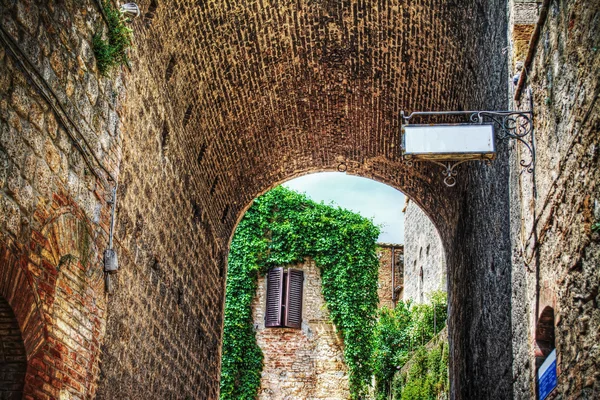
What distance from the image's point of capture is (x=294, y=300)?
66.5ft

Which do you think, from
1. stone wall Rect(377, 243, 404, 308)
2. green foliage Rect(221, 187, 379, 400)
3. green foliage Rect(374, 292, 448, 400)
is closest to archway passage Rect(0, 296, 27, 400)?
green foliage Rect(221, 187, 379, 400)

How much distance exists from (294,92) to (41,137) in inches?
257

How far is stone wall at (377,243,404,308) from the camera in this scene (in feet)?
93.8

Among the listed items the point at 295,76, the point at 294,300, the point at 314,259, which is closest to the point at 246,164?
the point at 295,76

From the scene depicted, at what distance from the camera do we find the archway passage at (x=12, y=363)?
525cm

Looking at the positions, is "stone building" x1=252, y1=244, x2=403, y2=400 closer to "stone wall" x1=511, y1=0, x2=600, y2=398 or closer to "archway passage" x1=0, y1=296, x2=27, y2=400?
"stone wall" x1=511, y1=0, x2=600, y2=398

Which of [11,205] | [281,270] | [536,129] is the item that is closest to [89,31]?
[11,205]

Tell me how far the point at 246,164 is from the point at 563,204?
761cm

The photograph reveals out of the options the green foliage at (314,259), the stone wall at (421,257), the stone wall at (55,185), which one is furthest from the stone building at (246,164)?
the stone wall at (421,257)

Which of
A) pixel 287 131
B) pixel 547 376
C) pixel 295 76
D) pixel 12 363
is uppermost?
pixel 295 76

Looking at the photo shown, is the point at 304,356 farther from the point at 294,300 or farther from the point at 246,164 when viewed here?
the point at 246,164

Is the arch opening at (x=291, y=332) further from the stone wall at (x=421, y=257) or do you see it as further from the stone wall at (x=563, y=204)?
the stone wall at (x=563, y=204)

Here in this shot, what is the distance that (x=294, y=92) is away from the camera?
11758 mm

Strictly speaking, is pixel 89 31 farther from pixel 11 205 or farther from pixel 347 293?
pixel 347 293
